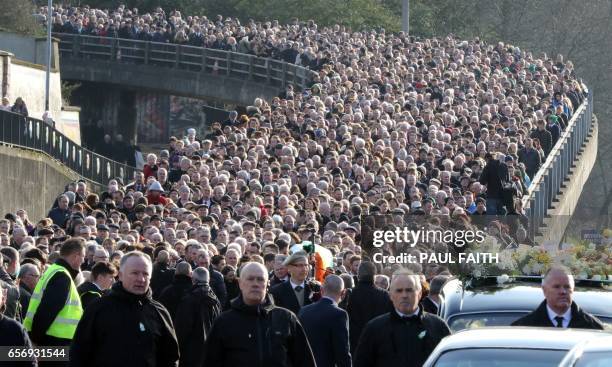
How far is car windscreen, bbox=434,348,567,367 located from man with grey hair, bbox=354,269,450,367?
5.44 feet

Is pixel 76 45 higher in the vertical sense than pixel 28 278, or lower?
higher

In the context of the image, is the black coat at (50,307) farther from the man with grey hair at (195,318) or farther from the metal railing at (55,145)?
the metal railing at (55,145)

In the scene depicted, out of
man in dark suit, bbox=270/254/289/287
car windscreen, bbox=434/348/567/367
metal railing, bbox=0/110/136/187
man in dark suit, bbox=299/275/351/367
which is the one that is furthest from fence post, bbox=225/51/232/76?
car windscreen, bbox=434/348/567/367

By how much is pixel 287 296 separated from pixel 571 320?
3740 millimetres

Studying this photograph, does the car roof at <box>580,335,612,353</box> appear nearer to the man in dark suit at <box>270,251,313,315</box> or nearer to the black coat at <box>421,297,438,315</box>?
the black coat at <box>421,297,438,315</box>

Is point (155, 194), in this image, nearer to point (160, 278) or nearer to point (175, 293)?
point (160, 278)

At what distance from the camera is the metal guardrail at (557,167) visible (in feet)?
95.3

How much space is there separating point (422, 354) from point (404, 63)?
101ft

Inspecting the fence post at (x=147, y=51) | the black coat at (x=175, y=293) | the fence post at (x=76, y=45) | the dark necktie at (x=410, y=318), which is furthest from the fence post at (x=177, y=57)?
the dark necktie at (x=410, y=318)

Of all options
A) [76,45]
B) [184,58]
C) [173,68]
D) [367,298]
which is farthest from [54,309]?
[76,45]

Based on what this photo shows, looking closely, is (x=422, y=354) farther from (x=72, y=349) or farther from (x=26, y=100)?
(x=26, y=100)

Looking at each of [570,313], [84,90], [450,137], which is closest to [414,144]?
[450,137]

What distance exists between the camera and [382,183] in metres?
26.0

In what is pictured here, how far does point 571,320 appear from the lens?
11.2 metres
